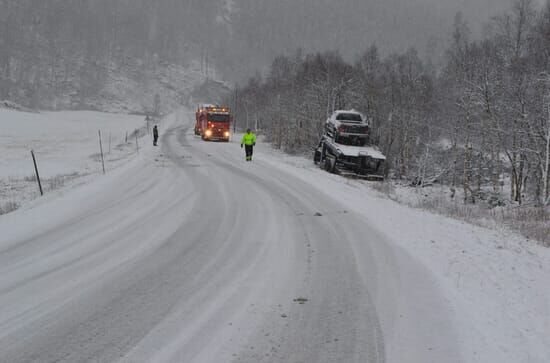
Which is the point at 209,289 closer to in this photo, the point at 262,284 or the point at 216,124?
the point at 262,284

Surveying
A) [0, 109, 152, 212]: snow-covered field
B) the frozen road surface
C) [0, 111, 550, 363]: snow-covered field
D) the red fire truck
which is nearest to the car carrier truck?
→ [0, 111, 550, 363]: snow-covered field

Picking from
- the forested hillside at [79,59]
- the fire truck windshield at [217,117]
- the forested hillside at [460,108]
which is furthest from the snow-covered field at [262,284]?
the forested hillside at [79,59]

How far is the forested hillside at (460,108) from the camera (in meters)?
21.8

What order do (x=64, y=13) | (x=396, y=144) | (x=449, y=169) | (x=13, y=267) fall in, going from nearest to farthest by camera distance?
(x=13, y=267), (x=449, y=169), (x=396, y=144), (x=64, y=13)

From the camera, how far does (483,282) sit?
5211mm

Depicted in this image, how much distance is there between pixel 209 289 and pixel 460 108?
91.2ft

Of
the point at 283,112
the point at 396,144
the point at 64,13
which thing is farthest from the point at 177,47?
the point at 396,144

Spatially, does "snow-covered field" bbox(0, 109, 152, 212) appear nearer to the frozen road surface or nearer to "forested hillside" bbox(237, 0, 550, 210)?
the frozen road surface

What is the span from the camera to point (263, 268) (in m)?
5.50

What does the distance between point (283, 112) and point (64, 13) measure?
182573mm

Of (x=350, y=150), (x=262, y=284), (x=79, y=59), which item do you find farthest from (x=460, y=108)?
(x=79, y=59)

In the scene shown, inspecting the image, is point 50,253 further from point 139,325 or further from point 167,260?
point 139,325

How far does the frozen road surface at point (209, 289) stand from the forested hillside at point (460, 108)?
16.5m

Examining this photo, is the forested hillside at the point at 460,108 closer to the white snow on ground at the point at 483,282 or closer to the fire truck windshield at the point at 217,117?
the fire truck windshield at the point at 217,117
